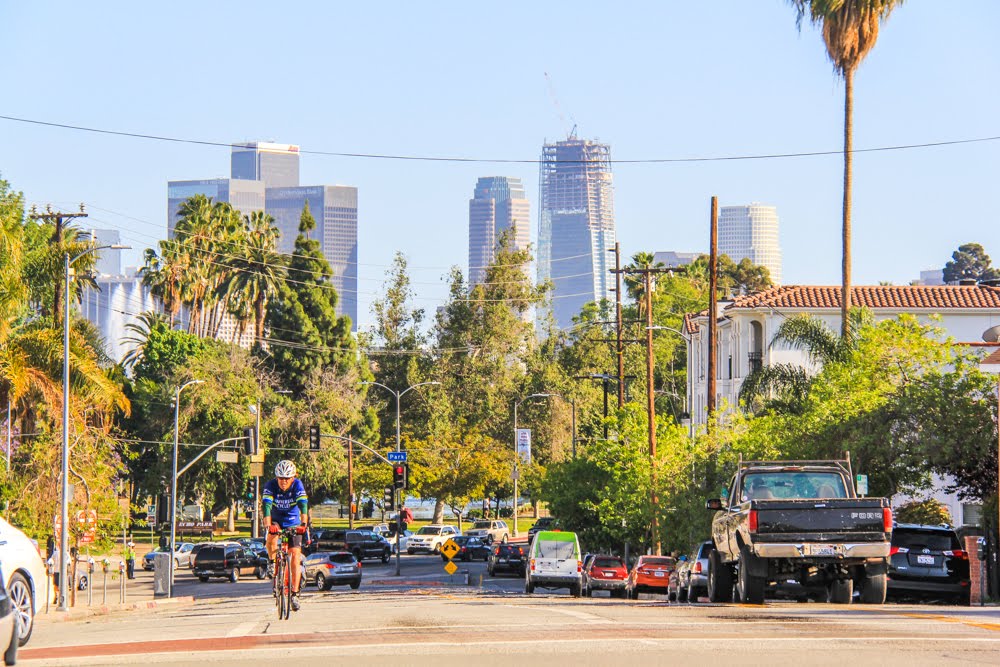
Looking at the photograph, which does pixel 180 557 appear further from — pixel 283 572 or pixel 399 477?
pixel 283 572

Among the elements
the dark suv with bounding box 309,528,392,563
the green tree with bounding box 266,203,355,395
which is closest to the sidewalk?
the dark suv with bounding box 309,528,392,563

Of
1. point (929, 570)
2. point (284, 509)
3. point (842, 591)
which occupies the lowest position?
point (929, 570)

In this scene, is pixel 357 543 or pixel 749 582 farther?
pixel 357 543

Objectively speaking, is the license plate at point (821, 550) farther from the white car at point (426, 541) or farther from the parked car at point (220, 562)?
the white car at point (426, 541)

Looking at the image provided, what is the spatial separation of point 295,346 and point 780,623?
85899 millimetres

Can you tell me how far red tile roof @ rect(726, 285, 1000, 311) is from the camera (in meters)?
62.3

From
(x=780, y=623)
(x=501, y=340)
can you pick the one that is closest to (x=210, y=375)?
(x=501, y=340)

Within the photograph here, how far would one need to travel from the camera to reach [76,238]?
64.5m

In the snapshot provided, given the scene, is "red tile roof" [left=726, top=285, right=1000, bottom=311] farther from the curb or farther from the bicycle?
the bicycle

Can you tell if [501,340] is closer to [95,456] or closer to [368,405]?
[368,405]

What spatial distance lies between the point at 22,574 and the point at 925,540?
1780cm

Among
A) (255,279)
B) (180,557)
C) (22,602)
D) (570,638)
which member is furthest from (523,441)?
(22,602)

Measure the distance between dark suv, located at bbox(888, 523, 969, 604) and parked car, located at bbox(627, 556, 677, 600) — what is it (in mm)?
15761

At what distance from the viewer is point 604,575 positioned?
45250mm
